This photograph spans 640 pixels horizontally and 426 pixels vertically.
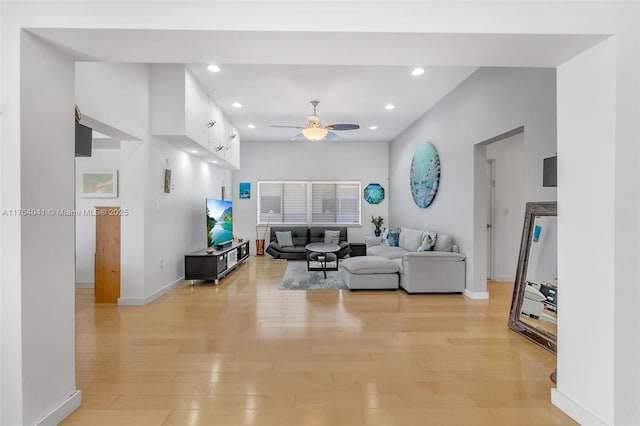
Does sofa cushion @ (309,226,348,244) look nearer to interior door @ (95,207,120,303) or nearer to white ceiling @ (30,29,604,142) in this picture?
interior door @ (95,207,120,303)

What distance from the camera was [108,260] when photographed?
4234mm

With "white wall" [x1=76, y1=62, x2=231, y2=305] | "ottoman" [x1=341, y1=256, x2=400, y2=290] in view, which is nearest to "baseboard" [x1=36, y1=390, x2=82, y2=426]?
"white wall" [x1=76, y1=62, x2=231, y2=305]

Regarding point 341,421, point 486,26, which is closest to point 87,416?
point 341,421

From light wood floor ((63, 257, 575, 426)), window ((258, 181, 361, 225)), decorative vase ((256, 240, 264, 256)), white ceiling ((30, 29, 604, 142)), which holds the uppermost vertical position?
white ceiling ((30, 29, 604, 142))

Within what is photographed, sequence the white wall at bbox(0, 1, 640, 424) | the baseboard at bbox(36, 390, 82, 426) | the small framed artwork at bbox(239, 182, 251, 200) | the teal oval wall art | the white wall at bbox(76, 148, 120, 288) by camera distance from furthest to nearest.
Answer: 1. the small framed artwork at bbox(239, 182, 251, 200)
2. the teal oval wall art
3. the white wall at bbox(76, 148, 120, 288)
4. the baseboard at bbox(36, 390, 82, 426)
5. the white wall at bbox(0, 1, 640, 424)

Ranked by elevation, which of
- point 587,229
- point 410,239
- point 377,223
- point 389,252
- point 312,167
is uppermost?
point 312,167

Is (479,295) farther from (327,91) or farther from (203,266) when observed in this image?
(203,266)

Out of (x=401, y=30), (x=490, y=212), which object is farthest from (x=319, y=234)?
(x=401, y=30)

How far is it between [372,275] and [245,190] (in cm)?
498

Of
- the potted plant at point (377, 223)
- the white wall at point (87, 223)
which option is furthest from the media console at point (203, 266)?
the potted plant at point (377, 223)

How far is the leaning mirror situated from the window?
5.55 meters

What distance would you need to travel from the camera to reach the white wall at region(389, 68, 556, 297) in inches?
127

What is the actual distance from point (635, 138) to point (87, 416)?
3469mm

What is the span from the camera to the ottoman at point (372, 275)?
4.77 m
